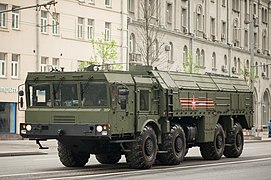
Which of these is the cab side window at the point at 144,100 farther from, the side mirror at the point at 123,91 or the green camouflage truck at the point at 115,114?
the side mirror at the point at 123,91

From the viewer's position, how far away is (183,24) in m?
67.6

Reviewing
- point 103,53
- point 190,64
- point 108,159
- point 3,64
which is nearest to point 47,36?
point 103,53

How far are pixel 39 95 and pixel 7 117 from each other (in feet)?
90.9

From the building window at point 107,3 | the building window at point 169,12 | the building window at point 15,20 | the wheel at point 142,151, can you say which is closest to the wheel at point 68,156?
the wheel at point 142,151

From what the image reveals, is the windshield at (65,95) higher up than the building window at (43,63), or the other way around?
the building window at (43,63)

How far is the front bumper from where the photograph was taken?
66.1 feet

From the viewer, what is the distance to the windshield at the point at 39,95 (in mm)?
21439

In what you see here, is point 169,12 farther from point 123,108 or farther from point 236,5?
point 123,108

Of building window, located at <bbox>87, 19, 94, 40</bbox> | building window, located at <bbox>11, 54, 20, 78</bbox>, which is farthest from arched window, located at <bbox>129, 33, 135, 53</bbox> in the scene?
building window, located at <bbox>11, 54, 20, 78</bbox>

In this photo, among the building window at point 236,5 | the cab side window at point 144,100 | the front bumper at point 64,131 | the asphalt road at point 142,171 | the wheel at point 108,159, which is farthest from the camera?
the building window at point 236,5

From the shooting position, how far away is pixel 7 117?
1922 inches

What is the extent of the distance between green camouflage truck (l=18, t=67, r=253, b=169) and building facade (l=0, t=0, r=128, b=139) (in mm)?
22149

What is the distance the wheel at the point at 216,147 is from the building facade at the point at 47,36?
20748 mm

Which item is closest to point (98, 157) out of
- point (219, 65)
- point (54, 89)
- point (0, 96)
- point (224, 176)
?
point (54, 89)
